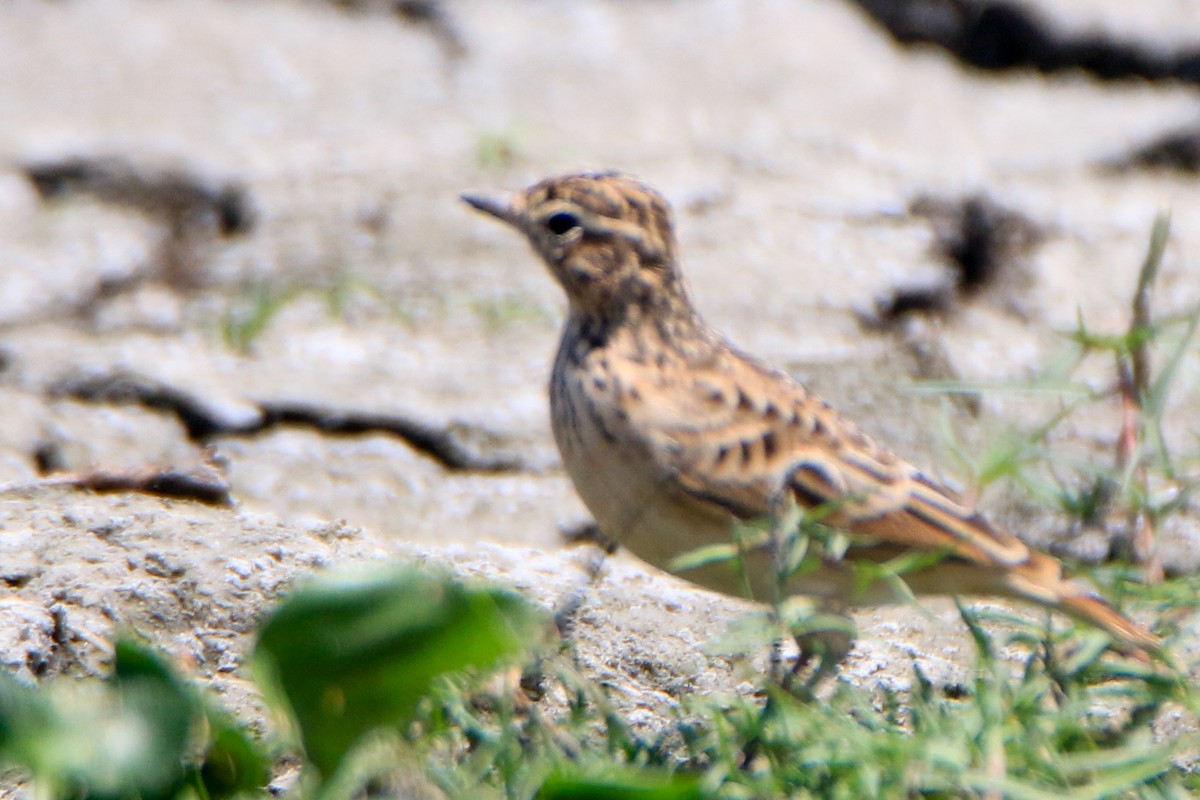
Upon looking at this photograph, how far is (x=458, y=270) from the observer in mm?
5480

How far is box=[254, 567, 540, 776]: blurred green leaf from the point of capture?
1.71m

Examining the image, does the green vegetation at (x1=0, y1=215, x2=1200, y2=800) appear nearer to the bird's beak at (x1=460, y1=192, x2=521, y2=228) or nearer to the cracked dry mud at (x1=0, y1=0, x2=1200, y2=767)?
the cracked dry mud at (x1=0, y1=0, x2=1200, y2=767)

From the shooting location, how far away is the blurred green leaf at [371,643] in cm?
171

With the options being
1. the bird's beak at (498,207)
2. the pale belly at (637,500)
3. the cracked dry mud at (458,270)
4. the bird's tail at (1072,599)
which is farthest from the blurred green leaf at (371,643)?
the bird's beak at (498,207)

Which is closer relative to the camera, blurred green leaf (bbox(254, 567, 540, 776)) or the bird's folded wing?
blurred green leaf (bbox(254, 567, 540, 776))

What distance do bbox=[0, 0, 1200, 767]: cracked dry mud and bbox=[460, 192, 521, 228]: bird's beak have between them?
2.50 feet

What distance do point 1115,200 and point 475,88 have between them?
8.47 feet

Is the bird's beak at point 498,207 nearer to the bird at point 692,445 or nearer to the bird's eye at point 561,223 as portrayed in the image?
the bird at point 692,445

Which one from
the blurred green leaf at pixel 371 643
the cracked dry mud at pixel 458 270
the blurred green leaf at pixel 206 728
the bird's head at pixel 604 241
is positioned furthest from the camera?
the bird's head at pixel 604 241

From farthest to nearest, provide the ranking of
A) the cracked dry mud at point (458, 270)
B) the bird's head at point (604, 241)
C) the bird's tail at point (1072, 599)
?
the bird's head at point (604, 241) → the cracked dry mud at point (458, 270) → the bird's tail at point (1072, 599)

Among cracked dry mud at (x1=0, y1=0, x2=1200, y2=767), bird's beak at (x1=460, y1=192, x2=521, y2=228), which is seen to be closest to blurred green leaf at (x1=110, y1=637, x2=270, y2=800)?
cracked dry mud at (x1=0, y1=0, x2=1200, y2=767)

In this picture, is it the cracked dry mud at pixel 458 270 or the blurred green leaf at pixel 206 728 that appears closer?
the blurred green leaf at pixel 206 728

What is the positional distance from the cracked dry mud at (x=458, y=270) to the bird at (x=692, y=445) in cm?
14

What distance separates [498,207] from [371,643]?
7.60 ft
